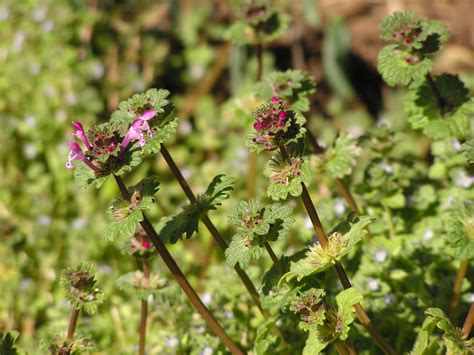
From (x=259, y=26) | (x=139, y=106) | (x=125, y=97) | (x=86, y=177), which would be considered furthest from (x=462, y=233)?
(x=125, y=97)

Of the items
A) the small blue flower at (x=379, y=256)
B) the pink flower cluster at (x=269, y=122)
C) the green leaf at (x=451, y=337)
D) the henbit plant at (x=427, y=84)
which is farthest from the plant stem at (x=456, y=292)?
the pink flower cluster at (x=269, y=122)

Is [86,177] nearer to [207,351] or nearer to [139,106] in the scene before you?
[139,106]

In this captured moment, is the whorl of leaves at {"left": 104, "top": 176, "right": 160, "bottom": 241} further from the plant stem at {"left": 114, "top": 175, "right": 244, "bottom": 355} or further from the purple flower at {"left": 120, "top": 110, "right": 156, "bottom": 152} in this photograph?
the purple flower at {"left": 120, "top": 110, "right": 156, "bottom": 152}

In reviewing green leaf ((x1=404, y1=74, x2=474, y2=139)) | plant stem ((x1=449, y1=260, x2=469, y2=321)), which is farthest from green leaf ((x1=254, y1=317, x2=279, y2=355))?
green leaf ((x1=404, y1=74, x2=474, y2=139))

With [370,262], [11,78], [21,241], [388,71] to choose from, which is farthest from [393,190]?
[11,78]

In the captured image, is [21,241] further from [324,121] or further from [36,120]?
[324,121]

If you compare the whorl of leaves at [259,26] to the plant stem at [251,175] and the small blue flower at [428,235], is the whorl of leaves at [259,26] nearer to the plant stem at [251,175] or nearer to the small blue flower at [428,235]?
the plant stem at [251,175]

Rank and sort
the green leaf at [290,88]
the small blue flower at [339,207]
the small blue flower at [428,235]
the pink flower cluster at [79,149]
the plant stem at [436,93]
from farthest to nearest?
the small blue flower at [339,207], the small blue flower at [428,235], the green leaf at [290,88], the plant stem at [436,93], the pink flower cluster at [79,149]
